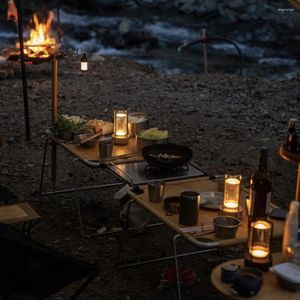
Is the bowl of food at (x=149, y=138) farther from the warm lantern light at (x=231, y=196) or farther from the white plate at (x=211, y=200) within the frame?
the warm lantern light at (x=231, y=196)

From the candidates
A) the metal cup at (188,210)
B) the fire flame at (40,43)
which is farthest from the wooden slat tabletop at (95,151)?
the fire flame at (40,43)

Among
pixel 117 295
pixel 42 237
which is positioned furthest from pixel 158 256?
pixel 42 237

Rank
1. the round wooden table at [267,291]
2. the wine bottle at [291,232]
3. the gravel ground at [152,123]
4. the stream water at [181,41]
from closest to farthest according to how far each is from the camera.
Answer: the round wooden table at [267,291] < the wine bottle at [291,232] < the gravel ground at [152,123] < the stream water at [181,41]

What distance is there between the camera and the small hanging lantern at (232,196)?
3.65 metres

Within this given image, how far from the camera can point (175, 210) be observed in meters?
3.65

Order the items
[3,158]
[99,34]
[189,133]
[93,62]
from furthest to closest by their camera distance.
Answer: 1. [99,34]
2. [93,62]
3. [189,133]
4. [3,158]

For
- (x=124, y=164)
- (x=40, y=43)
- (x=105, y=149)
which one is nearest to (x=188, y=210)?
(x=124, y=164)

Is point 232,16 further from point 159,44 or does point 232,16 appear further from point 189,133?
point 189,133

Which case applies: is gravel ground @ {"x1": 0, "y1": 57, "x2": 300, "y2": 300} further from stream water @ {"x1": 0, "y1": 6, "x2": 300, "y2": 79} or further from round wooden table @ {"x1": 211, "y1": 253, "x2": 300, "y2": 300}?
stream water @ {"x1": 0, "y1": 6, "x2": 300, "y2": 79}

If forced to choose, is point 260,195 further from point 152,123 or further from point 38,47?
point 38,47

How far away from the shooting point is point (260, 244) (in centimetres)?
301

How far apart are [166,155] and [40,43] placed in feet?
13.3

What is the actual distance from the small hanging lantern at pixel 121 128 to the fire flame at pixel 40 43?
208cm

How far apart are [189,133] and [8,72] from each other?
3.55m
